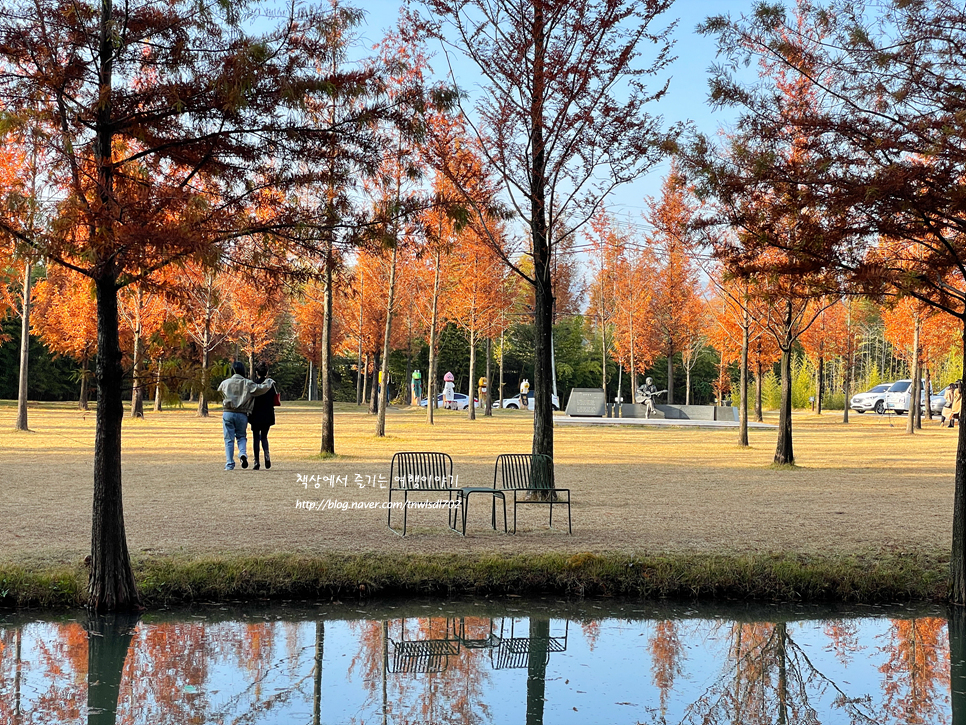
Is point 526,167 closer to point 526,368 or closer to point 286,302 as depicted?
point 286,302

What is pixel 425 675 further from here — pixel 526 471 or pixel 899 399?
pixel 899 399

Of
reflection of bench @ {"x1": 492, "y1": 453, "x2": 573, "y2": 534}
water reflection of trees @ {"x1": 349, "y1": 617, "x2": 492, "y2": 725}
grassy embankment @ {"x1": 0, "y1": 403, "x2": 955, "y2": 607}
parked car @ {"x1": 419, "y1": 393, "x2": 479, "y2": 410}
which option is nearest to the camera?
water reflection of trees @ {"x1": 349, "y1": 617, "x2": 492, "y2": 725}

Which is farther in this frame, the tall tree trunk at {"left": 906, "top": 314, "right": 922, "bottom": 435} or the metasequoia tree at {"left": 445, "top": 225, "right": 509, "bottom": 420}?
the metasequoia tree at {"left": 445, "top": 225, "right": 509, "bottom": 420}

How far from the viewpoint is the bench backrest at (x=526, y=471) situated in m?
11.4

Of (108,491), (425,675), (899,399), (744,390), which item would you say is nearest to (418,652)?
(425,675)

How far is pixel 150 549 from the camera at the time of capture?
351 inches

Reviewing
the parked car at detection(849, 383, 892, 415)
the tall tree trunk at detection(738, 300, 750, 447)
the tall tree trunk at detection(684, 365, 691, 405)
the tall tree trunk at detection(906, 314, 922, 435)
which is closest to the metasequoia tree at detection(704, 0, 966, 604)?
the tall tree trunk at detection(738, 300, 750, 447)

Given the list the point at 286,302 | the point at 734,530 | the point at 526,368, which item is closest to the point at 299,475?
the point at 734,530

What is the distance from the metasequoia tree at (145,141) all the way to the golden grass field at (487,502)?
2204 millimetres

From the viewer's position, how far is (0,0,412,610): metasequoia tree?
691 cm

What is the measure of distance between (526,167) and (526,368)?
50083mm

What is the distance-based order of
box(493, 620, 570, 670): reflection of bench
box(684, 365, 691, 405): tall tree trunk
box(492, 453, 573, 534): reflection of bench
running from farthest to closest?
box(684, 365, 691, 405): tall tree trunk, box(492, 453, 573, 534): reflection of bench, box(493, 620, 570, 670): reflection of bench

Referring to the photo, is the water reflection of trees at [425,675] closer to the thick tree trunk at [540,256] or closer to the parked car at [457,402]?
the thick tree trunk at [540,256]

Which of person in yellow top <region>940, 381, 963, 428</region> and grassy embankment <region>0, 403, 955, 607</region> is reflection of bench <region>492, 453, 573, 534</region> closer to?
grassy embankment <region>0, 403, 955, 607</region>
